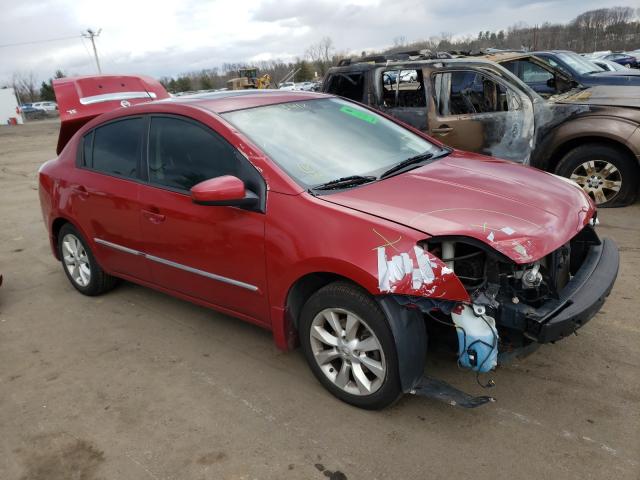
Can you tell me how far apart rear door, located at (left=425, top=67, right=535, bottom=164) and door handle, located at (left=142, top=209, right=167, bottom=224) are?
13.5 ft

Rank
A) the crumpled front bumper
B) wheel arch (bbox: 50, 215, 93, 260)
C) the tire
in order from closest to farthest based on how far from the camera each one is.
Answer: the crumpled front bumper < wheel arch (bbox: 50, 215, 93, 260) < the tire

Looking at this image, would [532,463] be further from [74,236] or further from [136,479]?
[74,236]

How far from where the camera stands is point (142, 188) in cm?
360

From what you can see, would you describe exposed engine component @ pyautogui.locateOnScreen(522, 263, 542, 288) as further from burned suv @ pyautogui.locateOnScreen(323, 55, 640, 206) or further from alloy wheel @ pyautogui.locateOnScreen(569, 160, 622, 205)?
alloy wheel @ pyautogui.locateOnScreen(569, 160, 622, 205)

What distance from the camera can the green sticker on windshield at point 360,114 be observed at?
376 cm


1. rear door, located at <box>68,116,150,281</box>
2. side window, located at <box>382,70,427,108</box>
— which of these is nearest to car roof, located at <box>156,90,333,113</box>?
rear door, located at <box>68,116,150,281</box>

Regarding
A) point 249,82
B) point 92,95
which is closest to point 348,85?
point 92,95

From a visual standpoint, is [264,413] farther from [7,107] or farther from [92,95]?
[7,107]

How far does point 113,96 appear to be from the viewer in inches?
217

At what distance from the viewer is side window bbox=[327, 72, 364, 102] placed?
7.12m

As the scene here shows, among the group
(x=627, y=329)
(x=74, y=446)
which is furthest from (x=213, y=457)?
(x=627, y=329)

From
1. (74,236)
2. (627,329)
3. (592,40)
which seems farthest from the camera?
(592,40)

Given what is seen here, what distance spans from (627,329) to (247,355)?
2.52 meters

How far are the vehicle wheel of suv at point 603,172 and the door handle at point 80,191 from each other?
5.16m
